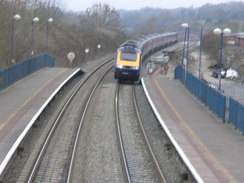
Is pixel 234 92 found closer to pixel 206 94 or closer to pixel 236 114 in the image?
pixel 206 94

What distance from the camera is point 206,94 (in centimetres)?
2350

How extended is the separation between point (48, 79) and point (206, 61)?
3457cm

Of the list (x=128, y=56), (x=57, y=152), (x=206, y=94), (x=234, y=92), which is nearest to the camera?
(x=57, y=152)

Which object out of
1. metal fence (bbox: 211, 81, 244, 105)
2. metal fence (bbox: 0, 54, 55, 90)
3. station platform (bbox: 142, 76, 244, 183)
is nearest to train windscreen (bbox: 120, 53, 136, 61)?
metal fence (bbox: 0, 54, 55, 90)

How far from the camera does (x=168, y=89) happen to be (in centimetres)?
2898

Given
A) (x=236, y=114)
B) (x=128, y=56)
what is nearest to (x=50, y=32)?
(x=128, y=56)

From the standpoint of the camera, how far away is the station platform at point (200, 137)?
43.4 feet

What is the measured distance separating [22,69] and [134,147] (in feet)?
49.6

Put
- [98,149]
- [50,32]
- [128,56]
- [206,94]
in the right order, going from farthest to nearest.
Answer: [50,32] → [128,56] → [206,94] → [98,149]

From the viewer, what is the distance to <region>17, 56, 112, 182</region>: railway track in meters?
13.9

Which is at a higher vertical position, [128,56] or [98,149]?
[128,56]

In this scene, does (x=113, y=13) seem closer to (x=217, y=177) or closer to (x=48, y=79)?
(x=48, y=79)

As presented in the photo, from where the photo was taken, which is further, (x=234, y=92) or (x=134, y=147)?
(x=234, y=92)

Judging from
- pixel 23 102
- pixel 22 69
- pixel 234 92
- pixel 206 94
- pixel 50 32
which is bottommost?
pixel 23 102
